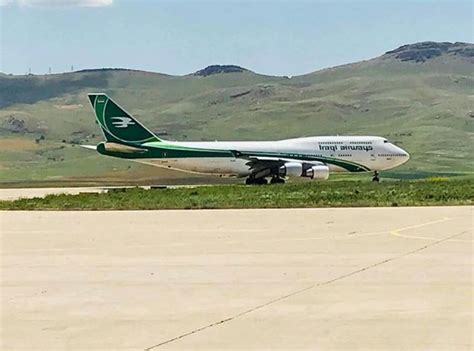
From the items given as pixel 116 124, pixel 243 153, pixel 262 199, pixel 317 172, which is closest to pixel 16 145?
pixel 116 124

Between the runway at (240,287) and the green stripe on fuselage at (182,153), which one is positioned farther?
the green stripe on fuselage at (182,153)

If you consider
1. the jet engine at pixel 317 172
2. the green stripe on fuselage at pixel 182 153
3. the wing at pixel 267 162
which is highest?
the green stripe on fuselage at pixel 182 153

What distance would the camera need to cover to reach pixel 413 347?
1006 cm

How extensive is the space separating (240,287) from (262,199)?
23.5 metres

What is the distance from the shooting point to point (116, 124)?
→ 6106 centimetres

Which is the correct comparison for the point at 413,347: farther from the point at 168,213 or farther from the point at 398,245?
the point at 168,213

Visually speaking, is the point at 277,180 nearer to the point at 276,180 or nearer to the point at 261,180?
→ the point at 276,180

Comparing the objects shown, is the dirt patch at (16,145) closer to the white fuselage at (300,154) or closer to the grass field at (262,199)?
the white fuselage at (300,154)

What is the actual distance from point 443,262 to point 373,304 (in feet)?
15.4

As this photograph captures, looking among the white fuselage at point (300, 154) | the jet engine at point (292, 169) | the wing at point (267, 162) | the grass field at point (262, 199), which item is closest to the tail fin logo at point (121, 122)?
the white fuselage at point (300, 154)

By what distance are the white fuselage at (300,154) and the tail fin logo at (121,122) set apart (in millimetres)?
2515

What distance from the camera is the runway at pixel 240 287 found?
35.3 feet

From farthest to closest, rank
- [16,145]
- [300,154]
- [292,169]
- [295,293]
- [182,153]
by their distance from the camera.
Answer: [16,145]
[300,154]
[292,169]
[182,153]
[295,293]

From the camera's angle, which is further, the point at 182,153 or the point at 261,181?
the point at 261,181
